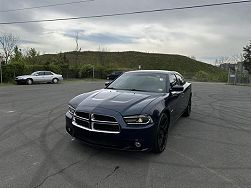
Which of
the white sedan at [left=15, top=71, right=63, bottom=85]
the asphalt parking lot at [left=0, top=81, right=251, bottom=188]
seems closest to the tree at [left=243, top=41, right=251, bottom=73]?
the white sedan at [left=15, top=71, right=63, bottom=85]

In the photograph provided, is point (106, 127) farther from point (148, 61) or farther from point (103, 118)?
point (148, 61)

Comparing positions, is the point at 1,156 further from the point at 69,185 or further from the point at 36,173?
the point at 69,185

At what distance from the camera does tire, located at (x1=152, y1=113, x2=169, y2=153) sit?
4.26 m

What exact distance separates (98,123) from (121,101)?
60 centimetres

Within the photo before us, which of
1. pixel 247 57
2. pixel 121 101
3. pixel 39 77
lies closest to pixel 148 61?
pixel 247 57

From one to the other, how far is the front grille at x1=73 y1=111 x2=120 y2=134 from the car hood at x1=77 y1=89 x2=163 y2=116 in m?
0.16

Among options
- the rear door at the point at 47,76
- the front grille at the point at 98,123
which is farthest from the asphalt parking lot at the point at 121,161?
the rear door at the point at 47,76

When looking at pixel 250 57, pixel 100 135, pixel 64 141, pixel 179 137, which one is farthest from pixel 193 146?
pixel 250 57

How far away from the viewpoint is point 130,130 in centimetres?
391

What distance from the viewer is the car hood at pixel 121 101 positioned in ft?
13.4

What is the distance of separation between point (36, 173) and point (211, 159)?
9.55ft

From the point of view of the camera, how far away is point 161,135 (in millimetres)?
4535

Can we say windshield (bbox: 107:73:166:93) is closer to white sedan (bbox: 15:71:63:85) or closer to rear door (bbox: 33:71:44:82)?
white sedan (bbox: 15:71:63:85)

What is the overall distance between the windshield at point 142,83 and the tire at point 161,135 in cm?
82
